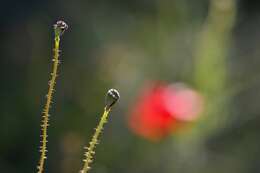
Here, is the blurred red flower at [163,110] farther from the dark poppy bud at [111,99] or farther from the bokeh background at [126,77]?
the dark poppy bud at [111,99]

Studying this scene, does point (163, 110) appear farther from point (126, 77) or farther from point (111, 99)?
point (111, 99)

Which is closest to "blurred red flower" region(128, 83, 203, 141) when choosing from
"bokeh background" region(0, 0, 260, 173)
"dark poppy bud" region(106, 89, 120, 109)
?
"bokeh background" region(0, 0, 260, 173)

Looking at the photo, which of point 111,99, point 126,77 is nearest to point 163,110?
point 126,77

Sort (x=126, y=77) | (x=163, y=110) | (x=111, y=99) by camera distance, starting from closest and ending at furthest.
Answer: (x=111, y=99), (x=163, y=110), (x=126, y=77)

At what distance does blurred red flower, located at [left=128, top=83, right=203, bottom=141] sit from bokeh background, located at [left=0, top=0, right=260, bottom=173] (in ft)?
0.21

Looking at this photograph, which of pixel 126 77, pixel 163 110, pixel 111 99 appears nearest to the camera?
pixel 111 99

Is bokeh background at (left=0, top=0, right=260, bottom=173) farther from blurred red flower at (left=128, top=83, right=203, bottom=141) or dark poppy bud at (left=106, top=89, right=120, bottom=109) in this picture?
dark poppy bud at (left=106, top=89, right=120, bottom=109)

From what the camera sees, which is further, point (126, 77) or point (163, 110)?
point (126, 77)

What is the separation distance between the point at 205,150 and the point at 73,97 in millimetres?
913

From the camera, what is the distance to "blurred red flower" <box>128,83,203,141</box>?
3625 millimetres

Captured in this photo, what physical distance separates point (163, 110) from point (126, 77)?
1048mm

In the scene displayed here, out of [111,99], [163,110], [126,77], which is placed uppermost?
[126,77]

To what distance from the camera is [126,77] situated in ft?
15.2

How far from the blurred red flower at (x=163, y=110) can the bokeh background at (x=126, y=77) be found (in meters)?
0.07
